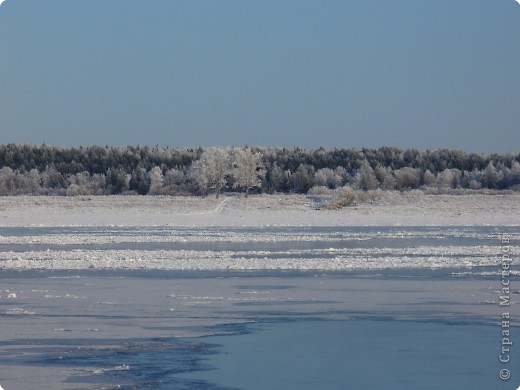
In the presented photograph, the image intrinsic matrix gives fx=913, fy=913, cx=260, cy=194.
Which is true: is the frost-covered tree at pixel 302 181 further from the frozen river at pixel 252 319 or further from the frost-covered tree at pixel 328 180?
the frozen river at pixel 252 319

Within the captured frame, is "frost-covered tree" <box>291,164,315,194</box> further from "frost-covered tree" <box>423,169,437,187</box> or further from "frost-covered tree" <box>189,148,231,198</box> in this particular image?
"frost-covered tree" <box>423,169,437,187</box>

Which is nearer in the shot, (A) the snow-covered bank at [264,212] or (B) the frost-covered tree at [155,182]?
(A) the snow-covered bank at [264,212]

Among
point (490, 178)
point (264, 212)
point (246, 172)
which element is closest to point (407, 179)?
point (490, 178)

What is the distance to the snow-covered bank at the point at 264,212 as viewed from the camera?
128ft

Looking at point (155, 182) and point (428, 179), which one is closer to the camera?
point (428, 179)

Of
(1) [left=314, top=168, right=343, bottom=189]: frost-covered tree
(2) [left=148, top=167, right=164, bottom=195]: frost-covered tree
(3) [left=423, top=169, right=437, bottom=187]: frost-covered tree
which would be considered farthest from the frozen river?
(1) [left=314, top=168, right=343, bottom=189]: frost-covered tree

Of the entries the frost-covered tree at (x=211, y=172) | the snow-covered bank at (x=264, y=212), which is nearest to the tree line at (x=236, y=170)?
the frost-covered tree at (x=211, y=172)

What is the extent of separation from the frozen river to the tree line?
49036mm

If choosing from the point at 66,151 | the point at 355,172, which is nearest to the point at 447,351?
the point at 355,172

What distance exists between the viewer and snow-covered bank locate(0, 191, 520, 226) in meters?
38.9

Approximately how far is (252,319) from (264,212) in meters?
34.8

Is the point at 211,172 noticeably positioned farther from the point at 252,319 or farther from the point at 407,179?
the point at 252,319

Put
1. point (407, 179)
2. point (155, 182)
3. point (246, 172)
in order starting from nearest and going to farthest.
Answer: point (246, 172) < point (155, 182) < point (407, 179)

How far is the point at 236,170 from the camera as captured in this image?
237ft
